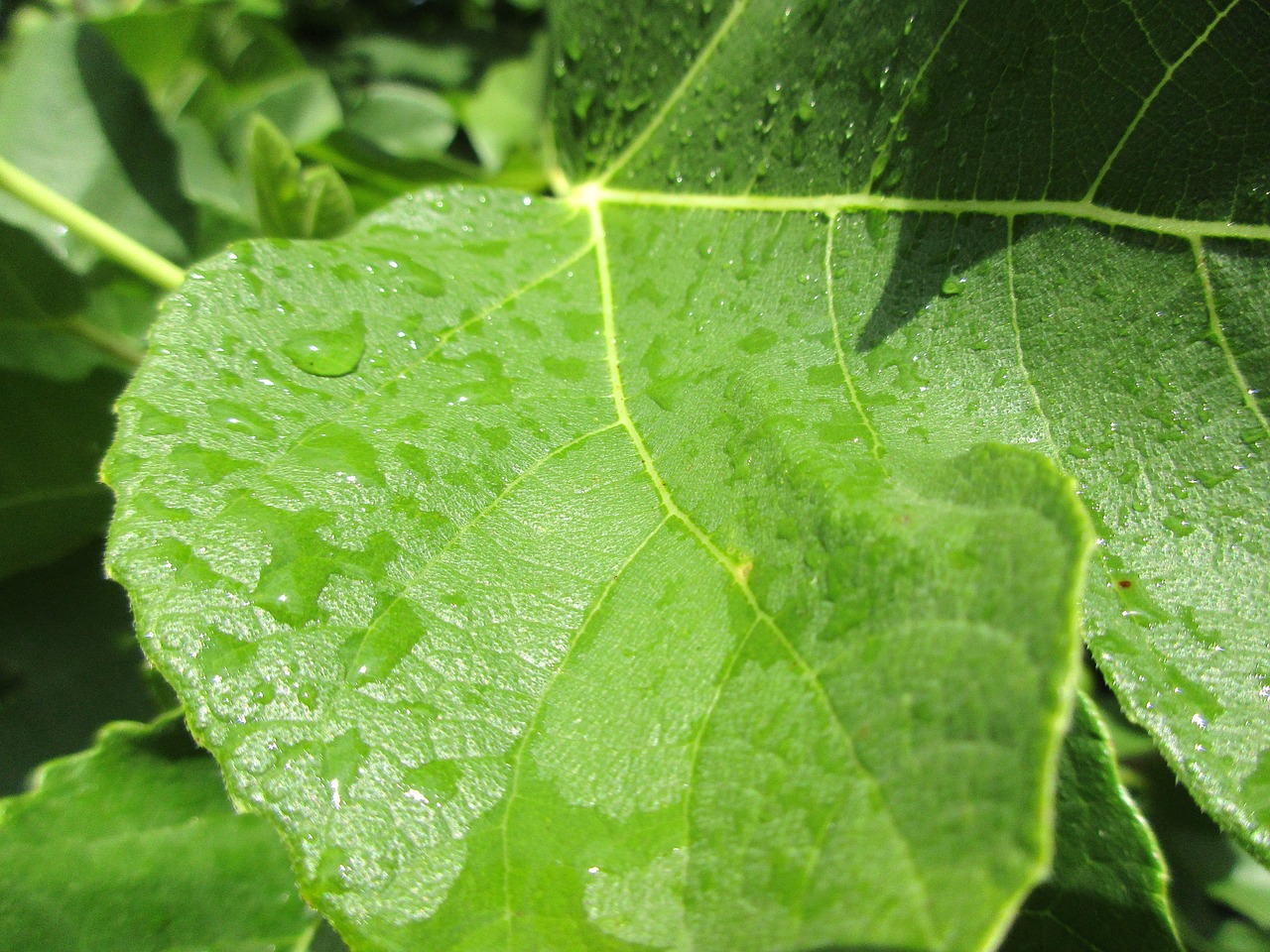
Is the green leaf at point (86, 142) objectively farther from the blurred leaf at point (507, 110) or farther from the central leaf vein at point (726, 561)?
the central leaf vein at point (726, 561)

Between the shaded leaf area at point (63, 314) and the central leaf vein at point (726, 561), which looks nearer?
the central leaf vein at point (726, 561)

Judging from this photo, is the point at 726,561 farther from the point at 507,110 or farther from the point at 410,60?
the point at 410,60

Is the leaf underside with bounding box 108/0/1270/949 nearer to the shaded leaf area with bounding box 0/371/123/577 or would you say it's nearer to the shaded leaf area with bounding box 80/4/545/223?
the shaded leaf area with bounding box 80/4/545/223

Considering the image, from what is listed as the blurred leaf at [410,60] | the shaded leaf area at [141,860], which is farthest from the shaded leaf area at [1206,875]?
the blurred leaf at [410,60]

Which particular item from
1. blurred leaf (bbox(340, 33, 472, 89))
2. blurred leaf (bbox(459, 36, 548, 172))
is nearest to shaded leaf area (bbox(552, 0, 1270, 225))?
blurred leaf (bbox(459, 36, 548, 172))

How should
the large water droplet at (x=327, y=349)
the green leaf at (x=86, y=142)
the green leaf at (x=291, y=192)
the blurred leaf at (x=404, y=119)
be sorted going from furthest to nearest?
the blurred leaf at (x=404, y=119) < the green leaf at (x=86, y=142) < the green leaf at (x=291, y=192) < the large water droplet at (x=327, y=349)


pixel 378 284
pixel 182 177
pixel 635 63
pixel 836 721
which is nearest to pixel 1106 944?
pixel 836 721

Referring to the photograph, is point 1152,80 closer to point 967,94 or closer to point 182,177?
point 967,94

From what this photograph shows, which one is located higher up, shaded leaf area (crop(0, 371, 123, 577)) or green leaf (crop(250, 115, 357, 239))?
green leaf (crop(250, 115, 357, 239))
